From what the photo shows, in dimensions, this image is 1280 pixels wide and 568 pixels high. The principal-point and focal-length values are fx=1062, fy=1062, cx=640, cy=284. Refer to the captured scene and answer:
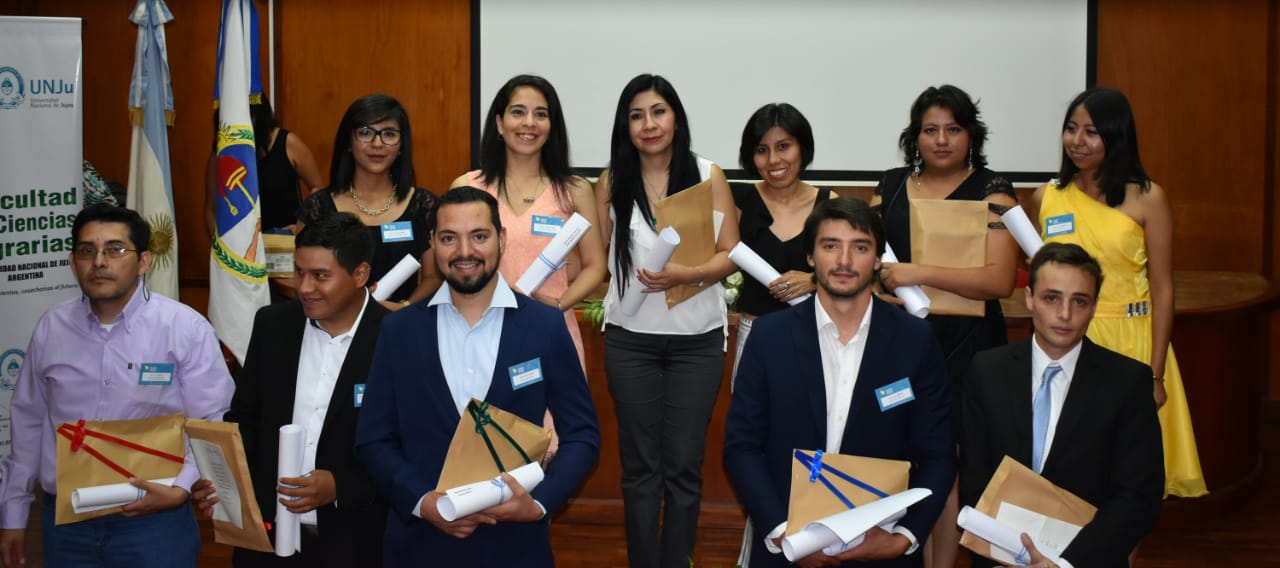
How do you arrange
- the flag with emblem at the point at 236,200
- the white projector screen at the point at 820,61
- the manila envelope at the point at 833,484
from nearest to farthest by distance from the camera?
the manila envelope at the point at 833,484, the flag with emblem at the point at 236,200, the white projector screen at the point at 820,61

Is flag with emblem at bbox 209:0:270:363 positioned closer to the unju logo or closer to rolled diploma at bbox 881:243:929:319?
the unju logo

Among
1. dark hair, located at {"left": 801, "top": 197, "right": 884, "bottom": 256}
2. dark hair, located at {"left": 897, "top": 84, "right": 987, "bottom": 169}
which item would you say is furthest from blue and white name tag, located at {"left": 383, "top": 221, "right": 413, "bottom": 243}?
dark hair, located at {"left": 897, "top": 84, "right": 987, "bottom": 169}

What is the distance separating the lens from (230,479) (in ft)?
7.54

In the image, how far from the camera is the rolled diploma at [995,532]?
213cm

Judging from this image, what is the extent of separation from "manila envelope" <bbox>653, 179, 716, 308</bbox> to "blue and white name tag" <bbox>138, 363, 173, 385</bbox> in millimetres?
1312

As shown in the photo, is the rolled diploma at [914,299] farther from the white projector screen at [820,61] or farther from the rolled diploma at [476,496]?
the white projector screen at [820,61]

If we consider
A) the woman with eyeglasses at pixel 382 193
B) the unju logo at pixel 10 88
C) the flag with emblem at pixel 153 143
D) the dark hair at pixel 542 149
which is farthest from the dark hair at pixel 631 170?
the flag with emblem at pixel 153 143

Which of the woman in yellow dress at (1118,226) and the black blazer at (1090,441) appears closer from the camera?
the black blazer at (1090,441)

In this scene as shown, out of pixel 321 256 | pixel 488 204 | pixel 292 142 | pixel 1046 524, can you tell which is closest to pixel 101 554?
pixel 321 256

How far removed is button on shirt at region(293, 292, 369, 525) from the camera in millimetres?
2439

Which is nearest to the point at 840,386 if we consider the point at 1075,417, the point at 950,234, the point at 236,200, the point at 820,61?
the point at 1075,417

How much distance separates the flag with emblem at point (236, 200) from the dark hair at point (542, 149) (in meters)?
1.80

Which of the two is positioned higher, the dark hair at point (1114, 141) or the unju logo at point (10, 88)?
the unju logo at point (10, 88)

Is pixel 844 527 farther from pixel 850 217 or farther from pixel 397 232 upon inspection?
pixel 397 232
